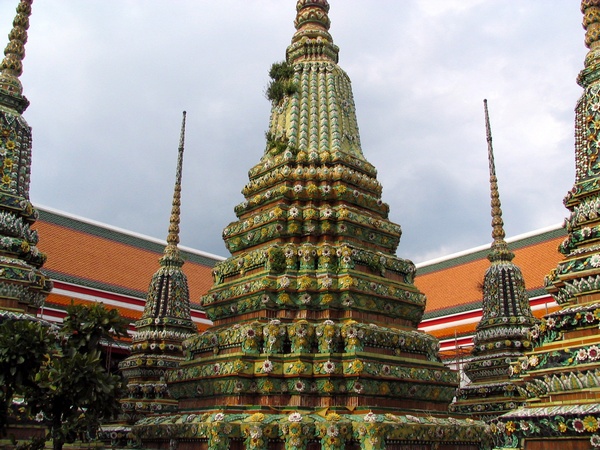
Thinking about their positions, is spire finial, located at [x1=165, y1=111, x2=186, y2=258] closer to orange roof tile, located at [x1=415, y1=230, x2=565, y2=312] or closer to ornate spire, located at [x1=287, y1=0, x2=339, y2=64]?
ornate spire, located at [x1=287, y1=0, x2=339, y2=64]

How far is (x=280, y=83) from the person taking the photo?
11.3 metres

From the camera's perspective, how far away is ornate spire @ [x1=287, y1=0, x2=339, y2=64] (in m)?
11.8

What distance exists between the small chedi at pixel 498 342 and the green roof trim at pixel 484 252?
1017 centimetres

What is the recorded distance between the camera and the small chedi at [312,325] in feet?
25.0

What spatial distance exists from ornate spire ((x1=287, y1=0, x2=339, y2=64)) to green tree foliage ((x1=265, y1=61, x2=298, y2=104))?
49 cm

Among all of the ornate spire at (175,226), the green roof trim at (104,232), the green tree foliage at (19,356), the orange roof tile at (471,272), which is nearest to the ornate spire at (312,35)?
the ornate spire at (175,226)

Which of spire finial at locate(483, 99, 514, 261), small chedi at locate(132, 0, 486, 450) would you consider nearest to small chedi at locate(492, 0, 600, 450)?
small chedi at locate(132, 0, 486, 450)

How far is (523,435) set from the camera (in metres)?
7.16

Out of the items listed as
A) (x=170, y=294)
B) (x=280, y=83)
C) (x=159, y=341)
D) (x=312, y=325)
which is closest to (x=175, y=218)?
(x=170, y=294)

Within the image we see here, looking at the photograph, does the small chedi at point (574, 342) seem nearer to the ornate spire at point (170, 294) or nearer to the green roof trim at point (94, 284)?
the ornate spire at point (170, 294)

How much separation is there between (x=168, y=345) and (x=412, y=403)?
734 centimetres

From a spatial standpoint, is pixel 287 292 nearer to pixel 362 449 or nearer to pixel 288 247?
pixel 288 247

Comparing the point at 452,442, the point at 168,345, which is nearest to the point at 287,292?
the point at 452,442

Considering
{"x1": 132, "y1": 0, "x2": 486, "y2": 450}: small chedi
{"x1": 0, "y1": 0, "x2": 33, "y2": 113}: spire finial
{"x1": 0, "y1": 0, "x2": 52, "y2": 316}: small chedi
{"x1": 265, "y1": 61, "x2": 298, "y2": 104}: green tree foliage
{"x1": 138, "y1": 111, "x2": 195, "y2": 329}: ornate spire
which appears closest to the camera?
{"x1": 132, "y1": 0, "x2": 486, "y2": 450}: small chedi
